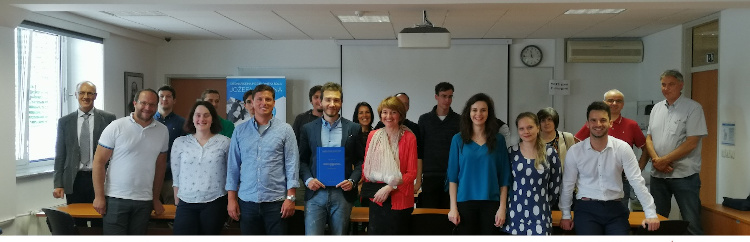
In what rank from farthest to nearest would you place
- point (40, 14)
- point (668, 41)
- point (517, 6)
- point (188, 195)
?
point (668, 41)
point (40, 14)
point (517, 6)
point (188, 195)

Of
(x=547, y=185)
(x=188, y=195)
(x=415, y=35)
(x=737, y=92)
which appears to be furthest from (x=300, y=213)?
(x=737, y=92)

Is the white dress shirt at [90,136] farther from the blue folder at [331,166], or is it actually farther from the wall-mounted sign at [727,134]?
the wall-mounted sign at [727,134]

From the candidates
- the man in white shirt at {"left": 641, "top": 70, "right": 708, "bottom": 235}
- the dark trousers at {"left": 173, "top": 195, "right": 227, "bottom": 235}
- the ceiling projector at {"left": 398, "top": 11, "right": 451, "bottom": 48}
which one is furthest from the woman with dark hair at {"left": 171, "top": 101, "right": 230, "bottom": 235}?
the man in white shirt at {"left": 641, "top": 70, "right": 708, "bottom": 235}

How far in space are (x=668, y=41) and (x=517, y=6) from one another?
12.6 feet

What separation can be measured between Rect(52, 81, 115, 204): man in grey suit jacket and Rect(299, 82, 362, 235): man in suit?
2.06 m

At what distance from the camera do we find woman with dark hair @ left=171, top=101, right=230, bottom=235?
3.81 m

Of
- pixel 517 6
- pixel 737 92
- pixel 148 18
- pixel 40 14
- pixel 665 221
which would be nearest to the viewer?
pixel 665 221

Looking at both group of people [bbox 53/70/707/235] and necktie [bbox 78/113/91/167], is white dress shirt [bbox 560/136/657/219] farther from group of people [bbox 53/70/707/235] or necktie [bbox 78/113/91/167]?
necktie [bbox 78/113/91/167]

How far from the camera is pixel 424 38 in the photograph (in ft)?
18.9

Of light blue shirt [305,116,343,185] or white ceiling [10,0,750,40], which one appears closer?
light blue shirt [305,116,343,185]

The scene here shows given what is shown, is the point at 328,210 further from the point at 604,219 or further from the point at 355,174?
the point at 604,219

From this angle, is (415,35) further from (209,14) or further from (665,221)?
(665,221)

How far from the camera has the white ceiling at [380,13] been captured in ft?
16.0

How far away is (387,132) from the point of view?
390cm
